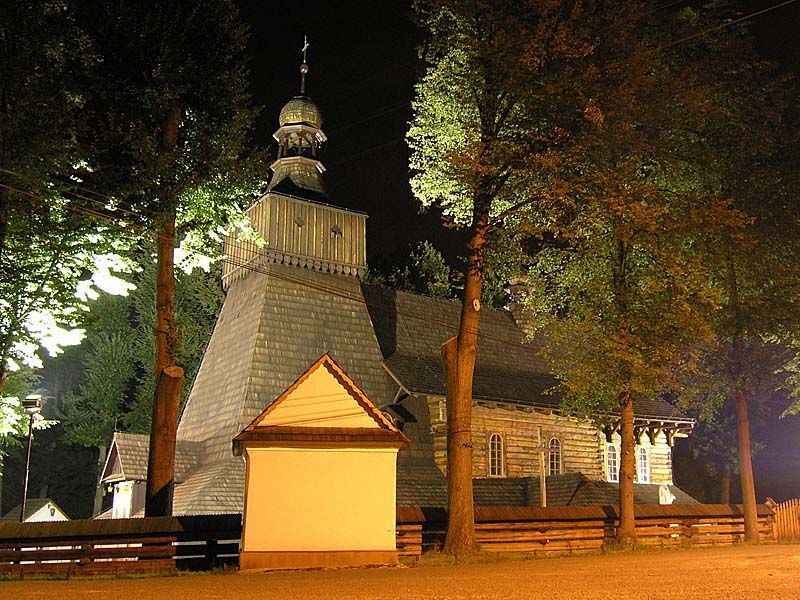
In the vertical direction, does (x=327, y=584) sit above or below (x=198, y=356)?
below

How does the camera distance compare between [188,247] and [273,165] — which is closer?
[188,247]

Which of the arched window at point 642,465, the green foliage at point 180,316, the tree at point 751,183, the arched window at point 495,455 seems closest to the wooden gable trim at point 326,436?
the tree at point 751,183

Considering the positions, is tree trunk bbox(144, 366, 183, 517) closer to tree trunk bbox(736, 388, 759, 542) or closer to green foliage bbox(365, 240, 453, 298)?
tree trunk bbox(736, 388, 759, 542)

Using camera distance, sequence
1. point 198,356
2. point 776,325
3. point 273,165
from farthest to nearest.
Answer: point 198,356 → point 273,165 → point 776,325

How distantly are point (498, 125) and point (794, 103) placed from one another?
11.5 meters

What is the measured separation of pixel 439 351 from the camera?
33.7 m

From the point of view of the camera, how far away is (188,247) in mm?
19391

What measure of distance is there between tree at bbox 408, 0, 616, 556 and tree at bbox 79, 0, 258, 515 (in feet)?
16.6

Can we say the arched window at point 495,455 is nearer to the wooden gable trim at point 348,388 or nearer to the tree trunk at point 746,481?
the tree trunk at point 746,481

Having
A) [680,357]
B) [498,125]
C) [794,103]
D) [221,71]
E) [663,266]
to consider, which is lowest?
[680,357]

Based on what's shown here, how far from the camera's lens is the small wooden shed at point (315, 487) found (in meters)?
15.1

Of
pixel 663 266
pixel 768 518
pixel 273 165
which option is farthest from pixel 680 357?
pixel 273 165

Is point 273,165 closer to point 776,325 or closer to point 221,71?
point 221,71

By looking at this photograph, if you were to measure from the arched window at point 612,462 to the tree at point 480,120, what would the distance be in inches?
748
